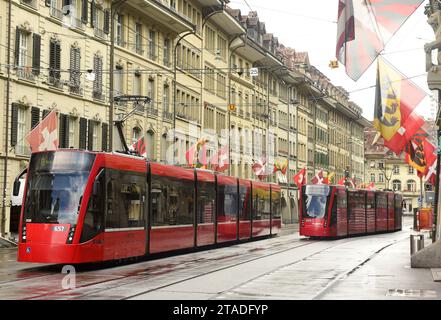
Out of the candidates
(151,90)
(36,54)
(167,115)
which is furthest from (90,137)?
(167,115)

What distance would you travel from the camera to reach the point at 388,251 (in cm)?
3189

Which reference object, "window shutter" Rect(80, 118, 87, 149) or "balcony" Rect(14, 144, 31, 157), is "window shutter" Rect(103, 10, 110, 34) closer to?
"window shutter" Rect(80, 118, 87, 149)

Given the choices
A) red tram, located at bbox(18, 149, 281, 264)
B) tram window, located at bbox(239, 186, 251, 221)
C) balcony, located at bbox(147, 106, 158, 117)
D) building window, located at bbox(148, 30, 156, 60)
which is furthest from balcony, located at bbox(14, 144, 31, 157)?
building window, located at bbox(148, 30, 156, 60)

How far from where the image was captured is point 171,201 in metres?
25.9

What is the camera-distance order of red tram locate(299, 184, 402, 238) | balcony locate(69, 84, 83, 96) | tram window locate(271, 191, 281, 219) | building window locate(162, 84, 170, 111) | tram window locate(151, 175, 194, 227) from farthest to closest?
1. building window locate(162, 84, 170, 111)
2. tram window locate(271, 191, 281, 219)
3. red tram locate(299, 184, 402, 238)
4. balcony locate(69, 84, 83, 96)
5. tram window locate(151, 175, 194, 227)

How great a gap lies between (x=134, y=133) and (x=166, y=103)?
6.11 m

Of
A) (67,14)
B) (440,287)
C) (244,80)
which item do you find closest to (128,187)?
(440,287)

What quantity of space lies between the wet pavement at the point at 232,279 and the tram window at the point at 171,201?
4.09 ft

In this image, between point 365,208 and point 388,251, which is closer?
point 388,251

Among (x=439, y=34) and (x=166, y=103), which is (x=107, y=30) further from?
(x=439, y=34)

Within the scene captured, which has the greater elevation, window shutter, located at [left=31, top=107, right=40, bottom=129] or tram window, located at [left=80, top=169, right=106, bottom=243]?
window shutter, located at [left=31, top=107, right=40, bottom=129]

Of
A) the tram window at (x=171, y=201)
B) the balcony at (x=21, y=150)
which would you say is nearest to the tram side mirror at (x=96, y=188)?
the tram window at (x=171, y=201)

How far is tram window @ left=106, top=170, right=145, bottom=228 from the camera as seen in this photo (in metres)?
21.1

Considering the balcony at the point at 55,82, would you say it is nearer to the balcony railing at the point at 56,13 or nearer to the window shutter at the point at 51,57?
the window shutter at the point at 51,57
